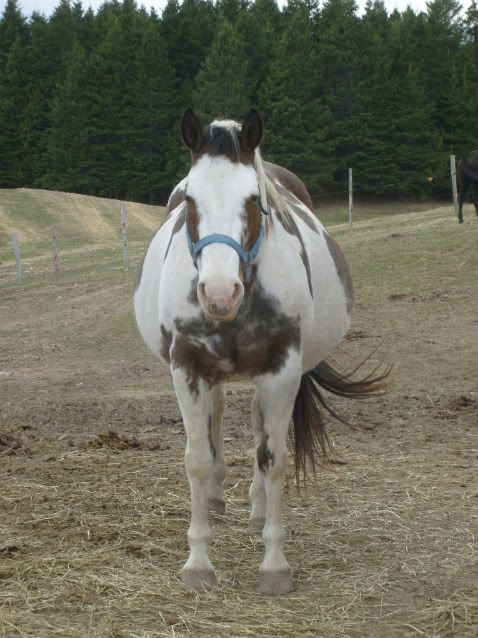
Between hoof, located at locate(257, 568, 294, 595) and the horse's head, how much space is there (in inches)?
47.3

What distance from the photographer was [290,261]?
343 cm

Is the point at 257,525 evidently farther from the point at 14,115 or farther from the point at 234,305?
the point at 14,115

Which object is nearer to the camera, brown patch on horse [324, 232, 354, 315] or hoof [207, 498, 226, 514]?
hoof [207, 498, 226, 514]

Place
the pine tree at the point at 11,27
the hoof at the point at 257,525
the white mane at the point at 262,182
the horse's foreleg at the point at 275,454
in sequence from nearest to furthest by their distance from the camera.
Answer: the white mane at the point at 262,182 < the horse's foreleg at the point at 275,454 < the hoof at the point at 257,525 < the pine tree at the point at 11,27

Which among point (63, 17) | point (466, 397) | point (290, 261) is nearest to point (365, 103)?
point (63, 17)

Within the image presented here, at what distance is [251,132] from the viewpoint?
125 inches

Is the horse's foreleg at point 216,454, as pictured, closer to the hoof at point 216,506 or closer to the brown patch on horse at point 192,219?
the hoof at point 216,506

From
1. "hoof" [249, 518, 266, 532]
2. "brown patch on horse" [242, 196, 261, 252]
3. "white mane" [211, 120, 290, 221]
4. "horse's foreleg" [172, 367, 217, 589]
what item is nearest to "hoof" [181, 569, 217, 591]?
"horse's foreleg" [172, 367, 217, 589]

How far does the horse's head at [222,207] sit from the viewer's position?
111 inches

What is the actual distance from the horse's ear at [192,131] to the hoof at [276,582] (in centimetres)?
176

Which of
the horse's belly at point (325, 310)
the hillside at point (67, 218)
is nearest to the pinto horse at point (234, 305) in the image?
the horse's belly at point (325, 310)

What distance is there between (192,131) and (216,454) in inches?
76.6

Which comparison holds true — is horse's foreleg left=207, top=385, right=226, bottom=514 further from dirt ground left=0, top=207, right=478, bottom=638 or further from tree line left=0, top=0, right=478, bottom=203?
tree line left=0, top=0, right=478, bottom=203

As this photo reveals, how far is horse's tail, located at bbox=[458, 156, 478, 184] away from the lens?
1466 centimetres
